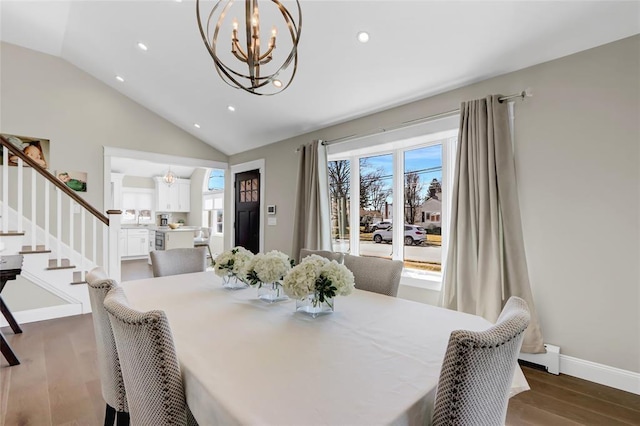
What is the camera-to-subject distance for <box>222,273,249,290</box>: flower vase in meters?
1.99

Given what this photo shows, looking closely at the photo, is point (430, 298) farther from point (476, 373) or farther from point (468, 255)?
point (476, 373)

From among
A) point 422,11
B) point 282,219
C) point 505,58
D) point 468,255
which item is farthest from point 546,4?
point 282,219

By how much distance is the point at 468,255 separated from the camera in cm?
271

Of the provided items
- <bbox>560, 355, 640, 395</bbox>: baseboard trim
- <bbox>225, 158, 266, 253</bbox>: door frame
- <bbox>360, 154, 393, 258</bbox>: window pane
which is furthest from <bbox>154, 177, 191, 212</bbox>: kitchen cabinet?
<bbox>560, 355, 640, 395</bbox>: baseboard trim

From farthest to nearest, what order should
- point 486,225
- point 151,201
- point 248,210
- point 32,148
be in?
point 151,201, point 248,210, point 32,148, point 486,225

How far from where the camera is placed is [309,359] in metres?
1.01

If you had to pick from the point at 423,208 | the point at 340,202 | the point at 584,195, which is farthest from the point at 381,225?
the point at 584,195

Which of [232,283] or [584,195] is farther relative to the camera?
[584,195]

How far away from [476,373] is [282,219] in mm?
4135

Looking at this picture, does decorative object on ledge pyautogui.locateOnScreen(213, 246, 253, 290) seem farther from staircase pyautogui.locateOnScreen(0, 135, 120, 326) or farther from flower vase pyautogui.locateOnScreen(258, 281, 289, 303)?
staircase pyautogui.locateOnScreen(0, 135, 120, 326)

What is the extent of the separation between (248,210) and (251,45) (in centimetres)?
421

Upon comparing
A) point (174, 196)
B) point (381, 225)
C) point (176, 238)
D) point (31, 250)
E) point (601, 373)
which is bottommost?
point (601, 373)

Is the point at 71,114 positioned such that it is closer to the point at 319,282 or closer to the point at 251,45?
the point at 251,45

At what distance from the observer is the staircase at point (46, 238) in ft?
11.2
